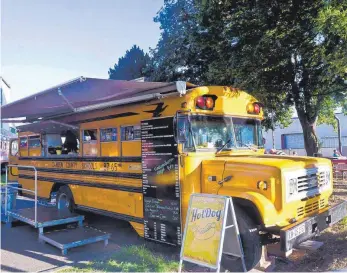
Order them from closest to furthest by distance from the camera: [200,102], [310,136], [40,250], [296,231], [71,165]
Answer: [296,231]
[200,102]
[40,250]
[71,165]
[310,136]

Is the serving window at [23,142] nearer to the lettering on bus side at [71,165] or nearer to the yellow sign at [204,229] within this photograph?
the lettering on bus side at [71,165]

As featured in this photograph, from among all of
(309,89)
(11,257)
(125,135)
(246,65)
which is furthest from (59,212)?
(309,89)

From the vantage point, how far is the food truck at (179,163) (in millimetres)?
4246

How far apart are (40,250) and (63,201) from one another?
82.3 inches

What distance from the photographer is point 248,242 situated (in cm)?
425

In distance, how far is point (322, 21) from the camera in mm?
6695

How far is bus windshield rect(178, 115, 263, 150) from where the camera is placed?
4867 mm

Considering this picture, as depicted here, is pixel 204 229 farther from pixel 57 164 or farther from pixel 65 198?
pixel 57 164

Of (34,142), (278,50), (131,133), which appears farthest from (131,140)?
(278,50)

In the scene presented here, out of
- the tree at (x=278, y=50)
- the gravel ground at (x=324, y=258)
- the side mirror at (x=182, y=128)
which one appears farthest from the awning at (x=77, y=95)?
the tree at (x=278, y=50)

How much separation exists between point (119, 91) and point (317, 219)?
138 inches

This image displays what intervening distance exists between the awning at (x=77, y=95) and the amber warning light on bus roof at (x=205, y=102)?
28cm

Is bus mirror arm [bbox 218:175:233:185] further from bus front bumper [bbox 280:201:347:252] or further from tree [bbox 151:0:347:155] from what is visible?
tree [bbox 151:0:347:155]

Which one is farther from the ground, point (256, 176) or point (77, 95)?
point (77, 95)
